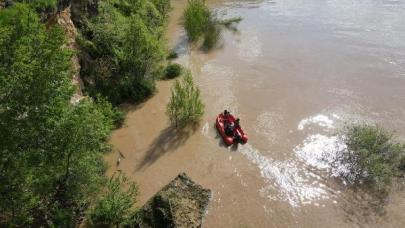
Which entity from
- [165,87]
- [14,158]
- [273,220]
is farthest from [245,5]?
[14,158]

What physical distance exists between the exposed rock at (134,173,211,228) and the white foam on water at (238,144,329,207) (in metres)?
2.54

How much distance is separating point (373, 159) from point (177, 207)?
700 centimetres

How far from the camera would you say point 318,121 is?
1584 cm

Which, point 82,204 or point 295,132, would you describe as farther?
point 295,132

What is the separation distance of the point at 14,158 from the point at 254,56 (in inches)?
626

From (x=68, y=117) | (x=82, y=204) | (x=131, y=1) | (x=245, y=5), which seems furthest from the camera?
(x=245, y=5)

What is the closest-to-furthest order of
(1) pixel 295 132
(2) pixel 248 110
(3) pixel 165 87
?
(1) pixel 295 132 → (2) pixel 248 110 → (3) pixel 165 87

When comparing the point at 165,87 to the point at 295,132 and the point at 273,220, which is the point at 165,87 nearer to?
the point at 295,132

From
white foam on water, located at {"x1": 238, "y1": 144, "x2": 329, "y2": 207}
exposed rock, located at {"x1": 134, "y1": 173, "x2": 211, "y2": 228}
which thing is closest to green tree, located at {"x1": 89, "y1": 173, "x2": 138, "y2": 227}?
exposed rock, located at {"x1": 134, "y1": 173, "x2": 211, "y2": 228}

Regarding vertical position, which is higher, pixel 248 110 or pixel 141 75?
pixel 141 75

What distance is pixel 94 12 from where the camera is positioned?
683 inches

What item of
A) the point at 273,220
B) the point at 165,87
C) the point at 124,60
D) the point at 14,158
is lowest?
the point at 273,220

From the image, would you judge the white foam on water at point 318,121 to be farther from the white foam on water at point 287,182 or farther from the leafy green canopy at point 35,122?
the leafy green canopy at point 35,122

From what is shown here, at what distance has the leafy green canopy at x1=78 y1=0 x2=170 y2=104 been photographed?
Answer: 16356mm
